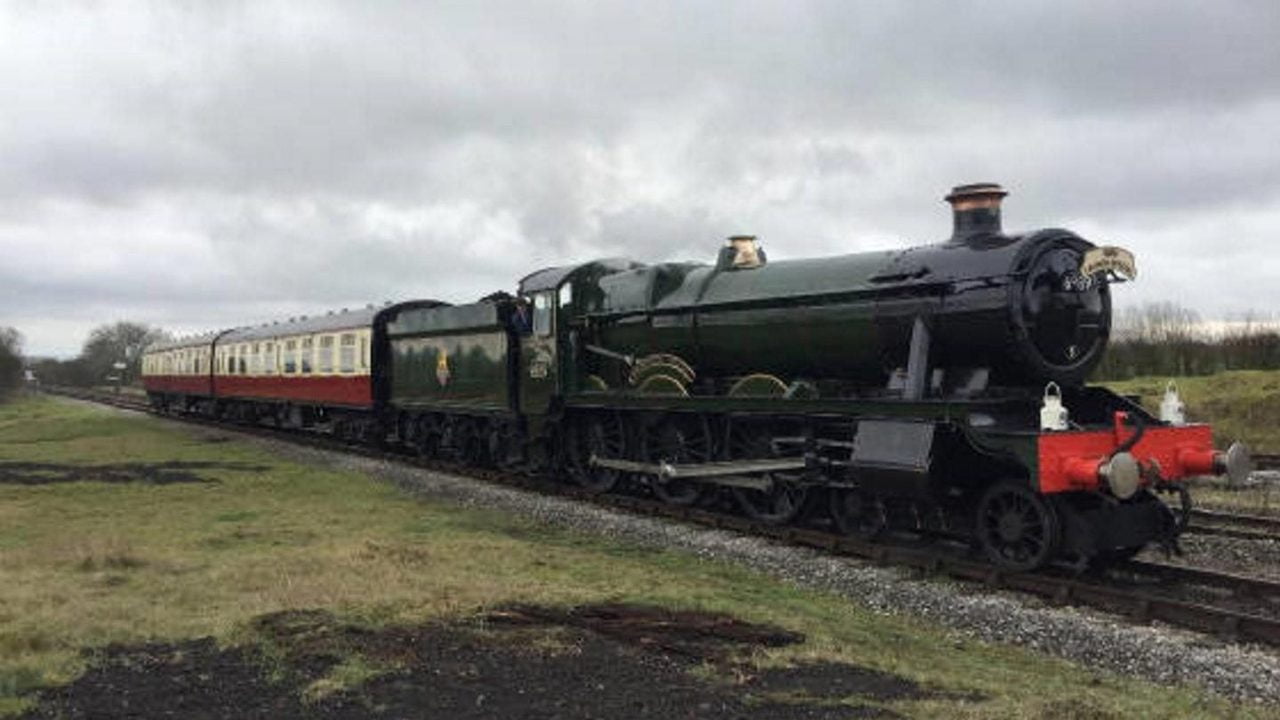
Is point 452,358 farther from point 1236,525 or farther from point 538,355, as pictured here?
point 1236,525

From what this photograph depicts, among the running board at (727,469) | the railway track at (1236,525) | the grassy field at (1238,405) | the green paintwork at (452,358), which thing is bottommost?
the railway track at (1236,525)

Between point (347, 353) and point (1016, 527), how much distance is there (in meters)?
20.8

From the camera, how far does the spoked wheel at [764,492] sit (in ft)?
45.0

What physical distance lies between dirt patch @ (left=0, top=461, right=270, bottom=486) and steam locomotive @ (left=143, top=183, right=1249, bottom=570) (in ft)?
19.3

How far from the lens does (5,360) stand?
80.7 metres

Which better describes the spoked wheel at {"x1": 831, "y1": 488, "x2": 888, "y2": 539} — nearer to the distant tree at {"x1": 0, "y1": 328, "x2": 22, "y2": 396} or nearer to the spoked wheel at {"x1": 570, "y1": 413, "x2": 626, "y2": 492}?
the spoked wheel at {"x1": 570, "y1": 413, "x2": 626, "y2": 492}

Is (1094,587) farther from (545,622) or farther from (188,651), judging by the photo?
(188,651)

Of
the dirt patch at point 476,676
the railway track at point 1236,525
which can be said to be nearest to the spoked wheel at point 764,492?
the railway track at point 1236,525

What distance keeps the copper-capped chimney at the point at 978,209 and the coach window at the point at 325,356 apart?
21.0m

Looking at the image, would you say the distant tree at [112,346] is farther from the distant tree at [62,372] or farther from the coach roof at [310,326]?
the coach roof at [310,326]

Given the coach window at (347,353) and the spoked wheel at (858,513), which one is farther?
the coach window at (347,353)

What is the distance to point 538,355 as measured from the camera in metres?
18.8

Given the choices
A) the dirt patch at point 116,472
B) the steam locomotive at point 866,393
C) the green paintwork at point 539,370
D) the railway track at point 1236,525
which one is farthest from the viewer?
the dirt patch at point 116,472

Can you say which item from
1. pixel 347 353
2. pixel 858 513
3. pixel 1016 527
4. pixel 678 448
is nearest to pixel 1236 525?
pixel 1016 527
